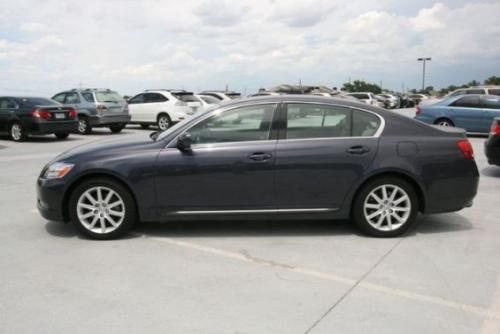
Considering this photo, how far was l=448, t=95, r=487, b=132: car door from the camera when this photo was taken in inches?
648

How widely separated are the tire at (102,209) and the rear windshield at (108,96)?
14144 millimetres

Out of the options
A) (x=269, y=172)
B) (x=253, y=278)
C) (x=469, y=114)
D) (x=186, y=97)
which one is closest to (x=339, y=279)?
(x=253, y=278)

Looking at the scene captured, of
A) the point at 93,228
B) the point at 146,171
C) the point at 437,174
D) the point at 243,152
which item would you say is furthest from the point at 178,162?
the point at 437,174

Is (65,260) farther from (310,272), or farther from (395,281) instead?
(395,281)

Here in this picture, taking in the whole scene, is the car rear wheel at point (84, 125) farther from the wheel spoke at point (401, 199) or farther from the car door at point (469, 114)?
the wheel spoke at point (401, 199)

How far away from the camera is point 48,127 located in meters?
15.7

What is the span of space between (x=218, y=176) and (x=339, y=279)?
1.66 meters

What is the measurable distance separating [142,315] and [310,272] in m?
1.49

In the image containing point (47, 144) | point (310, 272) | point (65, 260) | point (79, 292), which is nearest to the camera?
point (79, 292)

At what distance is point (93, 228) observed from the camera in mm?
5328

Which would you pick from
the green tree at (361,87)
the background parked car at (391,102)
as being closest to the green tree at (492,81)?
the green tree at (361,87)

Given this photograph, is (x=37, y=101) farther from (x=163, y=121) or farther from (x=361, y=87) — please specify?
(x=361, y=87)

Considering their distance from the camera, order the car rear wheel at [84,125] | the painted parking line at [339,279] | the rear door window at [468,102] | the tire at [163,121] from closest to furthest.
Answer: the painted parking line at [339,279], the rear door window at [468,102], the car rear wheel at [84,125], the tire at [163,121]

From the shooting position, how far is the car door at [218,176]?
521cm
